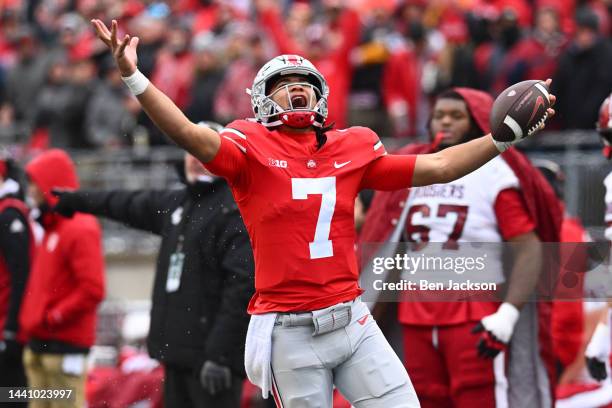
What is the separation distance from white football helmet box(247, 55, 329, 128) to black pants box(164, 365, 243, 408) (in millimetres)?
2277

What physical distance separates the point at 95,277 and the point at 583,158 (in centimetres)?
461

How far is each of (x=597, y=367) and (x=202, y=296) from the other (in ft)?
7.46

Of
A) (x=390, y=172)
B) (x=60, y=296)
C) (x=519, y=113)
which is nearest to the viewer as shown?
(x=519, y=113)

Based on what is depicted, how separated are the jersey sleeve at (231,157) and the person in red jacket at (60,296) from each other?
319 cm

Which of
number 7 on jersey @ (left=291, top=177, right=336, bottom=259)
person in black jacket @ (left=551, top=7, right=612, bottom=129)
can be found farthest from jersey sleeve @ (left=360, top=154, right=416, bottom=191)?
person in black jacket @ (left=551, top=7, right=612, bottom=129)

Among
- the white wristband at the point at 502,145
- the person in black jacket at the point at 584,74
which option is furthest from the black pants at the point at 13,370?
the person in black jacket at the point at 584,74

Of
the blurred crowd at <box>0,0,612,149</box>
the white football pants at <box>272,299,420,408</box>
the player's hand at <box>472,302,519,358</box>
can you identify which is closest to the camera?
the white football pants at <box>272,299,420,408</box>

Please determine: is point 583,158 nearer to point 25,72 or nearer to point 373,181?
point 373,181

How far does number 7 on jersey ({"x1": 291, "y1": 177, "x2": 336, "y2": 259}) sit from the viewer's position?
605 centimetres

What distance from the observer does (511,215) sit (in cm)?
750

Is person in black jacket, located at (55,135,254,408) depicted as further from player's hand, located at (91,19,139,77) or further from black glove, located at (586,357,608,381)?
player's hand, located at (91,19,139,77)

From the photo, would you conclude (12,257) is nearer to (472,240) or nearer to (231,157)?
(472,240)

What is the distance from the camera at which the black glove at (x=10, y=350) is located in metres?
9.16

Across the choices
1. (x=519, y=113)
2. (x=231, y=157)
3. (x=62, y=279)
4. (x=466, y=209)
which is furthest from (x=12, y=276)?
(x=519, y=113)
